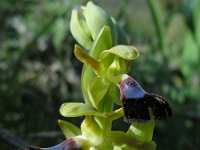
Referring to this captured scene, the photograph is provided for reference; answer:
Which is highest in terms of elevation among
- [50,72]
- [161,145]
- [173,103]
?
[50,72]

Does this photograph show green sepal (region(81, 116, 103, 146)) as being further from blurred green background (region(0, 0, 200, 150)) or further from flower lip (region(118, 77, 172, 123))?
blurred green background (region(0, 0, 200, 150))

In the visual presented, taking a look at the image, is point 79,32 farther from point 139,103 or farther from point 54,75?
point 54,75

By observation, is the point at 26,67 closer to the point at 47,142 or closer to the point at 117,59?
the point at 47,142

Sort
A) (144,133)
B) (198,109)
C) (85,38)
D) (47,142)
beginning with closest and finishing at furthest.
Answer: (144,133) < (85,38) < (47,142) < (198,109)

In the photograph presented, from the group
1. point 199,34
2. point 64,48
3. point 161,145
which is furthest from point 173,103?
point 64,48

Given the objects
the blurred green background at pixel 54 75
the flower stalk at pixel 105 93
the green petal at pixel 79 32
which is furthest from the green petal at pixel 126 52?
the blurred green background at pixel 54 75

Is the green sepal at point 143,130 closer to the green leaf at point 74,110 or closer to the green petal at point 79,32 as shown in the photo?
the green leaf at point 74,110
